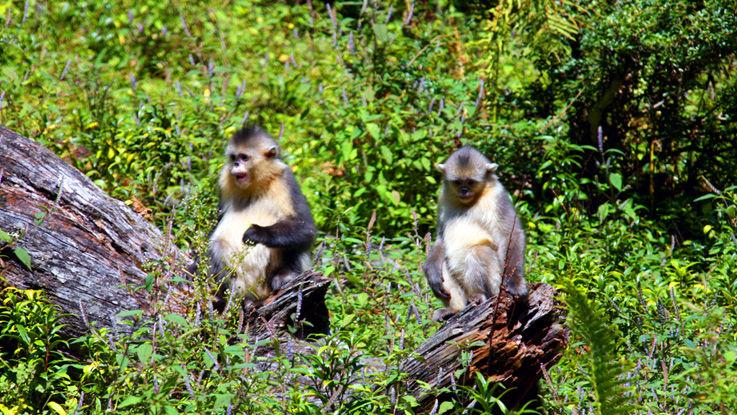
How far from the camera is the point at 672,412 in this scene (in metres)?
4.93

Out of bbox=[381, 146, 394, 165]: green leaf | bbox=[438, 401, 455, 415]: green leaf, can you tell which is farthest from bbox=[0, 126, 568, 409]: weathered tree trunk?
bbox=[381, 146, 394, 165]: green leaf

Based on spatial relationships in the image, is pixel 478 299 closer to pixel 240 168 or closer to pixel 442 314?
pixel 442 314

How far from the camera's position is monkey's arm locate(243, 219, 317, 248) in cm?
669

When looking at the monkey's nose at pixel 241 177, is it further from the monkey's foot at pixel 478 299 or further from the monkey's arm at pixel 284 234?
the monkey's foot at pixel 478 299

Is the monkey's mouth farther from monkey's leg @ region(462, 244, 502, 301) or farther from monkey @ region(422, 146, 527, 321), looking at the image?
monkey's leg @ region(462, 244, 502, 301)

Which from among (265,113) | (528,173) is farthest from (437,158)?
(265,113)

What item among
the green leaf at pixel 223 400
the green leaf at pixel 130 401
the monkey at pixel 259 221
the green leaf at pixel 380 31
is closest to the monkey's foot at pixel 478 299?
the monkey at pixel 259 221

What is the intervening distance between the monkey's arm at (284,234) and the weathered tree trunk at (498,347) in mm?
2088

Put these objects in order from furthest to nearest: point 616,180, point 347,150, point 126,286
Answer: point 347,150 → point 616,180 → point 126,286

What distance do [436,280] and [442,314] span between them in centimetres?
32

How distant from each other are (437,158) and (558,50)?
6.59 ft

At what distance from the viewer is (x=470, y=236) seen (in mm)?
6766

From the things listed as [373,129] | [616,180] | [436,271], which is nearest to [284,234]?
[436,271]

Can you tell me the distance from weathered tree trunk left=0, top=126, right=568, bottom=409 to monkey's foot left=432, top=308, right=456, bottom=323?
0.97 meters
